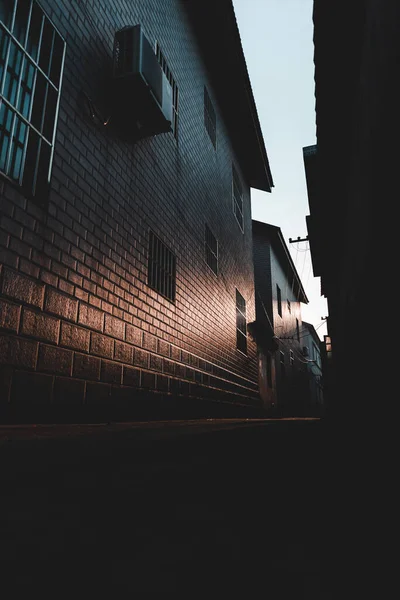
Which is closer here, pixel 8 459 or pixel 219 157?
pixel 8 459

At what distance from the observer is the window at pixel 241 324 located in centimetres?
893

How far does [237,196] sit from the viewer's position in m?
10.3

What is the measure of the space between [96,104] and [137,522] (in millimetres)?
3886

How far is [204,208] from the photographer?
23.1 ft

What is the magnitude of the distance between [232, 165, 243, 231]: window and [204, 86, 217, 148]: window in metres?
1.79

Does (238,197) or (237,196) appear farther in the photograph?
(238,197)

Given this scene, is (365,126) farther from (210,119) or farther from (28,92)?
(210,119)

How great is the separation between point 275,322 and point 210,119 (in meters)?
8.78

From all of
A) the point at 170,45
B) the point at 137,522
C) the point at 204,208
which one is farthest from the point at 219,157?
the point at 137,522

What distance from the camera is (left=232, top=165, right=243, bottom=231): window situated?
32.5ft

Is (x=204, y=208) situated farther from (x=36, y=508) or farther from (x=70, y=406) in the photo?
(x=36, y=508)

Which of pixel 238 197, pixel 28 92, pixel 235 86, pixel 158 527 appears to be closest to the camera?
pixel 158 527

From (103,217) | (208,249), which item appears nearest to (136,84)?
(103,217)

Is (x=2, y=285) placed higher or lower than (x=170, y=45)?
lower
